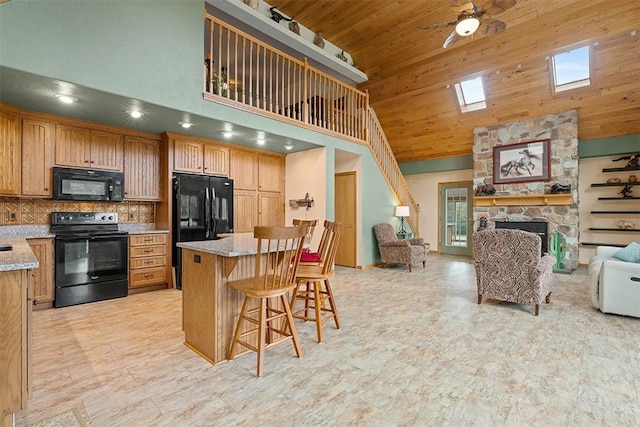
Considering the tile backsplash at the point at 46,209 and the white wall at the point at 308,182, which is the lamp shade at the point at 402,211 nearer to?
the white wall at the point at 308,182

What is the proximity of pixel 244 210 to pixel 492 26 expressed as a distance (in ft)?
15.2

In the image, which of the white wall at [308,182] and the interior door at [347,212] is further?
the interior door at [347,212]

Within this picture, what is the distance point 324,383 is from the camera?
2.05 meters

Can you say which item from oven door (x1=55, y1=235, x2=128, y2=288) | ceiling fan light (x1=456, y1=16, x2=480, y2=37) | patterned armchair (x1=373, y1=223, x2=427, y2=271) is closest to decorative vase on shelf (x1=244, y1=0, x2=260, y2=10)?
ceiling fan light (x1=456, y1=16, x2=480, y2=37)

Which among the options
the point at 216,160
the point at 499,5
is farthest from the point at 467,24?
the point at 216,160

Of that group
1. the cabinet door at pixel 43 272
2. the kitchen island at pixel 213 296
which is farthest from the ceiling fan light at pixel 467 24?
the cabinet door at pixel 43 272

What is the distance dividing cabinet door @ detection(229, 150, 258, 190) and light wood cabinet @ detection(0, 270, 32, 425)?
4.03 metres

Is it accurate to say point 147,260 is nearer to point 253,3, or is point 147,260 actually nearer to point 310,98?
point 310,98

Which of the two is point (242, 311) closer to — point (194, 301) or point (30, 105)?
point (194, 301)

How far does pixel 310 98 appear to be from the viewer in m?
5.40

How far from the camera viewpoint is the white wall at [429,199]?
8.72 meters

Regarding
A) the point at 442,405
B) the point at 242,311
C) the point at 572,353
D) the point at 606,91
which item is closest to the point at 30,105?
the point at 242,311

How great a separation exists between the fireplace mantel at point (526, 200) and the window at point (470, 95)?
2.12m

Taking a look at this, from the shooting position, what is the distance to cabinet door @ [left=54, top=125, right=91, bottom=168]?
3.89m
